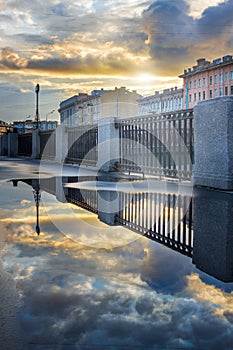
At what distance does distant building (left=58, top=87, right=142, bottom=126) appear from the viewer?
101562 mm

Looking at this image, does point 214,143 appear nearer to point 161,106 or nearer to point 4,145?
point 4,145

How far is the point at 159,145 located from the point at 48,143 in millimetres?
14098

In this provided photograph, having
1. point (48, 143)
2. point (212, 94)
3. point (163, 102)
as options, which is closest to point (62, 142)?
point (48, 143)

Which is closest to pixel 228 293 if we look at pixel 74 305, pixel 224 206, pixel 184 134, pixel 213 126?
pixel 74 305

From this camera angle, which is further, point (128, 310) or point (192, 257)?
point (192, 257)

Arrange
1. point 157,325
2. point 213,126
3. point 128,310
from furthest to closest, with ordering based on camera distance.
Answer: point 213,126 → point 128,310 → point 157,325

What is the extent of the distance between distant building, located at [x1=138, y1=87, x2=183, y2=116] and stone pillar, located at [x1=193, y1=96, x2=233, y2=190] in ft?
299

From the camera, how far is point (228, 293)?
3.13 metres

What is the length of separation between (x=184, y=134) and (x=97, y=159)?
677 cm

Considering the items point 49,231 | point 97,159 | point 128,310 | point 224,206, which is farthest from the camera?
point 97,159

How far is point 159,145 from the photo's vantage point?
1277 centimetres

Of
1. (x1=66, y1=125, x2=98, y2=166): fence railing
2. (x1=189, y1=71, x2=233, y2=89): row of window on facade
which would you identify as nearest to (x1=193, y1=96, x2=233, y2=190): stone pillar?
(x1=66, y1=125, x2=98, y2=166): fence railing

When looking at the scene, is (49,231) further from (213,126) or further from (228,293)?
(213,126)

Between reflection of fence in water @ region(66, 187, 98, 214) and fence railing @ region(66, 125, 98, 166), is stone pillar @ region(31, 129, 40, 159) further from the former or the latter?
reflection of fence in water @ region(66, 187, 98, 214)
